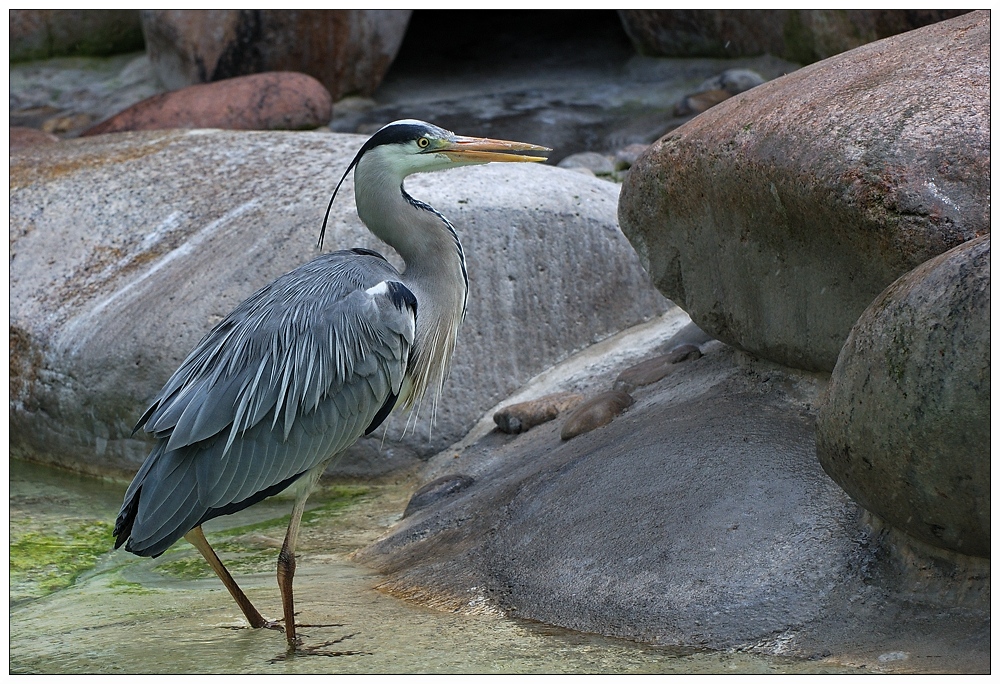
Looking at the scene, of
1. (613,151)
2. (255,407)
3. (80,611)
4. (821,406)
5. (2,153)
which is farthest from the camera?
(613,151)

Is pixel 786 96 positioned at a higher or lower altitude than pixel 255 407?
higher

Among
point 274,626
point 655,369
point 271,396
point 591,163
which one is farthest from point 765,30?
point 274,626

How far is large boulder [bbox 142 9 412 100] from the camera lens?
11.6m

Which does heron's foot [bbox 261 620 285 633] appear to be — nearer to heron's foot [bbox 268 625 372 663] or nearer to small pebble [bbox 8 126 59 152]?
heron's foot [bbox 268 625 372 663]

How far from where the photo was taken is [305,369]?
4117 mm

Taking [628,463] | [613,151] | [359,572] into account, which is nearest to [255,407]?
[359,572]

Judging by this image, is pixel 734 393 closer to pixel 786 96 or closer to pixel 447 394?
pixel 786 96

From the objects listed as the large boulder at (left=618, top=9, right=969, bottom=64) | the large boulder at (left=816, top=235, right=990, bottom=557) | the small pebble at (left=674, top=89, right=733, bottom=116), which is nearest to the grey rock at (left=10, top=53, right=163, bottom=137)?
the large boulder at (left=618, top=9, right=969, bottom=64)

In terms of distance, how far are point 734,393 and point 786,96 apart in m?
1.24

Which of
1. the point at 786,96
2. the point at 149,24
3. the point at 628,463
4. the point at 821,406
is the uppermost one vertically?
the point at 149,24

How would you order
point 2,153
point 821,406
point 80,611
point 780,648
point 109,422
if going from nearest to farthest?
point 780,648, point 821,406, point 80,611, point 2,153, point 109,422

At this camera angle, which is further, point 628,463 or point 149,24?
point 149,24

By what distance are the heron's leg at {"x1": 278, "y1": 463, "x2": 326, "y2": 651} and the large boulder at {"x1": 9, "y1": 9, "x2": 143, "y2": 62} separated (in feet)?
35.4

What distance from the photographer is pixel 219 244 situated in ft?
21.2
